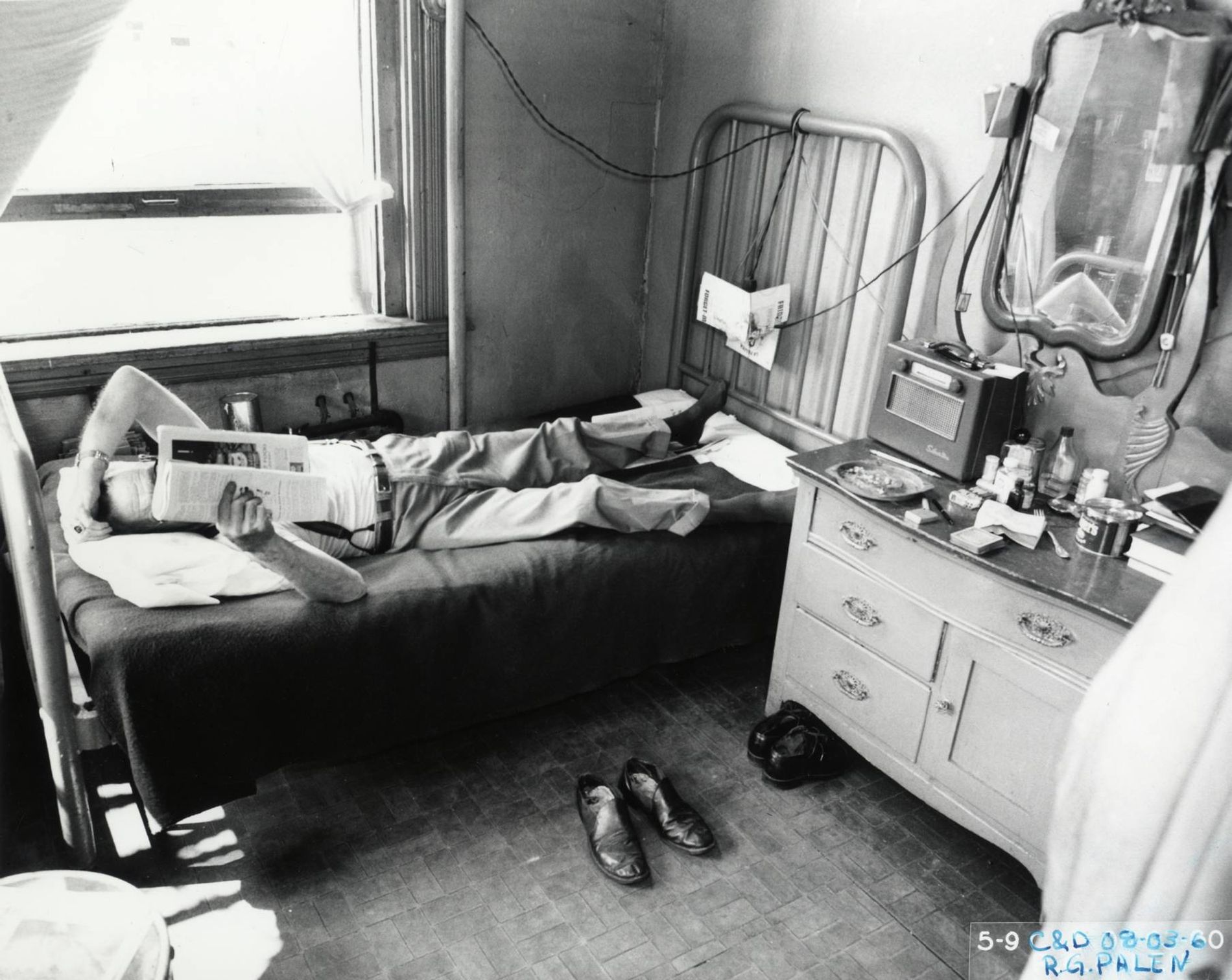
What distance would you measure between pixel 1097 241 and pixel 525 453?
153cm

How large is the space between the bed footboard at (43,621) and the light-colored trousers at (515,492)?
2.76 ft

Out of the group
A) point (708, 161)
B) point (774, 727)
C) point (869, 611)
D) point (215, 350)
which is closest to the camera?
point (869, 611)

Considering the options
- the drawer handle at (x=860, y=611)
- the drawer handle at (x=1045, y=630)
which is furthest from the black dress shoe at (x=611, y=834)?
the drawer handle at (x=1045, y=630)

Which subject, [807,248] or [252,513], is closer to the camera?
[252,513]

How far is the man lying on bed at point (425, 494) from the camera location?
2.20 metres

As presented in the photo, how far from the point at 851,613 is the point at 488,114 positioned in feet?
6.49

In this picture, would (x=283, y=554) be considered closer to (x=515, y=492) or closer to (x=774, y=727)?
(x=515, y=492)

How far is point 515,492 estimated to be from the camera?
2.66 meters

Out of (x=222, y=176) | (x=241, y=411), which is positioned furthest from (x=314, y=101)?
(x=241, y=411)

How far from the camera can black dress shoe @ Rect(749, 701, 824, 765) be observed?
98.1 inches

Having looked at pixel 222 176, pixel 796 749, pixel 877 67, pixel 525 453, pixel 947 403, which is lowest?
pixel 796 749

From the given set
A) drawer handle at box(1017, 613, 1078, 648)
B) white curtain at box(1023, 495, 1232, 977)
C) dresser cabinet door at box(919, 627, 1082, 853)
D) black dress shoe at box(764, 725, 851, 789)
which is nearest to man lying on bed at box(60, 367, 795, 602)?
black dress shoe at box(764, 725, 851, 789)

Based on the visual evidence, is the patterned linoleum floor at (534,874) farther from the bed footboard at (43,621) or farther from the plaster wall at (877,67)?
the plaster wall at (877,67)

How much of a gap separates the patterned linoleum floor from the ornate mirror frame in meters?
1.23
